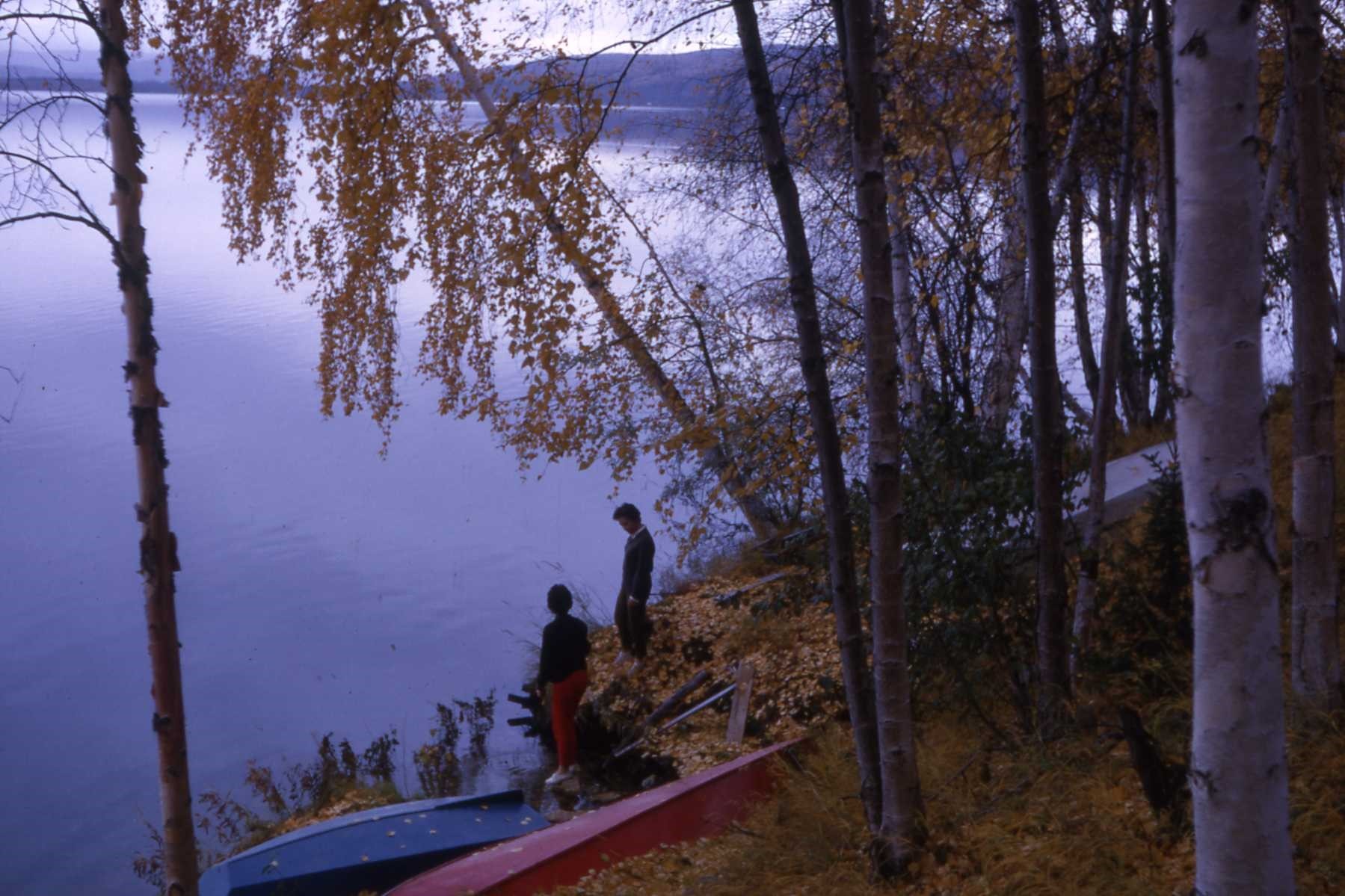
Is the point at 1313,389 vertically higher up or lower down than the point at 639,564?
higher up

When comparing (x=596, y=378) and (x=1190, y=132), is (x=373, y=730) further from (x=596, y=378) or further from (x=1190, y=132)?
(x=1190, y=132)

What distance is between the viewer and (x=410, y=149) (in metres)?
9.69

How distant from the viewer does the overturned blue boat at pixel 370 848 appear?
6566mm

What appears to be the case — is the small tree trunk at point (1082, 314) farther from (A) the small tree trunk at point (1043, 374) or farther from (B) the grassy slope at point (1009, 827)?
(A) the small tree trunk at point (1043, 374)

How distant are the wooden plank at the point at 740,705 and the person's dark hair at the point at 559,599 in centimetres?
180

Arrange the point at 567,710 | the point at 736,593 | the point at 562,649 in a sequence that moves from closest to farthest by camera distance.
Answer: the point at 562,649 < the point at 567,710 < the point at 736,593

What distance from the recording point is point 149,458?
597 centimetres

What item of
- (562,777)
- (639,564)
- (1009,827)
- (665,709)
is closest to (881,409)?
(1009,827)

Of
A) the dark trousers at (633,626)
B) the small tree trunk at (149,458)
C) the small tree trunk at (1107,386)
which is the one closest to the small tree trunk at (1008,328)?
the small tree trunk at (1107,386)

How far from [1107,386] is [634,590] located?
20.5ft

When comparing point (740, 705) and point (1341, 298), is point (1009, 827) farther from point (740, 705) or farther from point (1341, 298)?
point (1341, 298)

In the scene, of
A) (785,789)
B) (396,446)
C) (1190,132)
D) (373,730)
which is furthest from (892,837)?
(396,446)

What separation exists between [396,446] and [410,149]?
14.0 m

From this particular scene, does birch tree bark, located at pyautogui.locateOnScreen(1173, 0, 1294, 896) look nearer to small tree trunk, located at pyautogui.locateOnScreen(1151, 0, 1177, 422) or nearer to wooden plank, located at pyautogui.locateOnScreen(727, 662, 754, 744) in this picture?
small tree trunk, located at pyautogui.locateOnScreen(1151, 0, 1177, 422)
